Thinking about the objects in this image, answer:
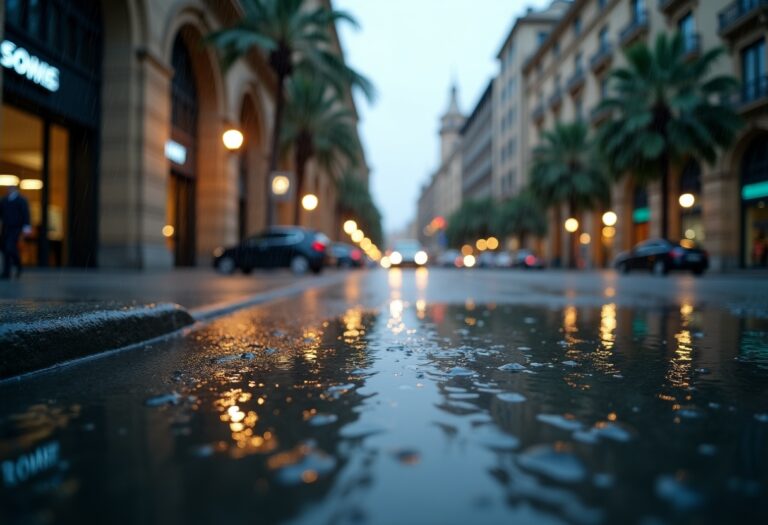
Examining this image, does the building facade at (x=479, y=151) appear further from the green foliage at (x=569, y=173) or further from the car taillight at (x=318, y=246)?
the car taillight at (x=318, y=246)

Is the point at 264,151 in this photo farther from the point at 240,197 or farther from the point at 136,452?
the point at 136,452

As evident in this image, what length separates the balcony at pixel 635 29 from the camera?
3562 centimetres

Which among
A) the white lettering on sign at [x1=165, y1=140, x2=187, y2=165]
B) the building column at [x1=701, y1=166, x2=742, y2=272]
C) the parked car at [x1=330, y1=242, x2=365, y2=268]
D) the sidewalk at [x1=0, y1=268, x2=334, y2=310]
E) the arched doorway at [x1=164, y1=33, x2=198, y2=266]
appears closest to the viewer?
the sidewalk at [x1=0, y1=268, x2=334, y2=310]

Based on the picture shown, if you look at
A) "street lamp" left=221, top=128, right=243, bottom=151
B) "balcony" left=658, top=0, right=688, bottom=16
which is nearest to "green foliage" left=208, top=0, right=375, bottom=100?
"street lamp" left=221, top=128, right=243, bottom=151

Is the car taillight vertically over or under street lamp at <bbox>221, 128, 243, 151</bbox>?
under

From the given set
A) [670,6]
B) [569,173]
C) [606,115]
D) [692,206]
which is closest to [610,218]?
[569,173]

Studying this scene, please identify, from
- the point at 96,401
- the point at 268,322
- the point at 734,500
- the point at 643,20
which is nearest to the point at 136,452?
the point at 96,401

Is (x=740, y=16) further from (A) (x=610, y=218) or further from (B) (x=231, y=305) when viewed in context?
(B) (x=231, y=305)

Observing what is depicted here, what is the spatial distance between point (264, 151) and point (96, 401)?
30.5 metres

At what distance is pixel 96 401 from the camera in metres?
2.42

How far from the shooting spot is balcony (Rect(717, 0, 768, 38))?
25.5 m

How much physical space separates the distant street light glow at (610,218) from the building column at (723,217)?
964 centimetres

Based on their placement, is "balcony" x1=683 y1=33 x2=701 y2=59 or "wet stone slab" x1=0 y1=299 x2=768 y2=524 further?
"balcony" x1=683 y1=33 x2=701 y2=59

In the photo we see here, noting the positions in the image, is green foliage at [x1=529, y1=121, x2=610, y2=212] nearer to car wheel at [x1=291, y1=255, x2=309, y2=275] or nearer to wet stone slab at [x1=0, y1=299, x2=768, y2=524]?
car wheel at [x1=291, y1=255, x2=309, y2=275]
